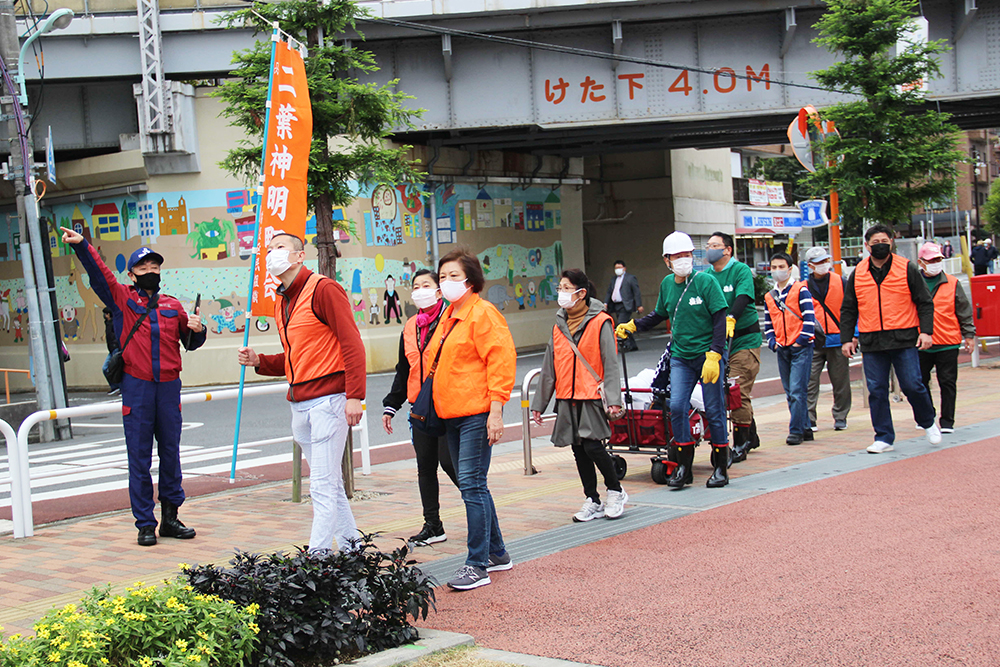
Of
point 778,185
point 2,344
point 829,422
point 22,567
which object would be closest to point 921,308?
point 829,422

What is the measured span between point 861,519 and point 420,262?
17.1m

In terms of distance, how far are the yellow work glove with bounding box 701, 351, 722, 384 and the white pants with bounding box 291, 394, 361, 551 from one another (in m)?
3.16

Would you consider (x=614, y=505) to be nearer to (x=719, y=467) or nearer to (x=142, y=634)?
(x=719, y=467)

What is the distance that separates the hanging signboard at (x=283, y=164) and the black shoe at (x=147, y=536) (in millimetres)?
1682

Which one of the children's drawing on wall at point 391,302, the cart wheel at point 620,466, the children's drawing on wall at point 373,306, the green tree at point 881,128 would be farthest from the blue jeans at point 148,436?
the children's drawing on wall at point 391,302

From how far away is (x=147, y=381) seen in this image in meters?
6.96

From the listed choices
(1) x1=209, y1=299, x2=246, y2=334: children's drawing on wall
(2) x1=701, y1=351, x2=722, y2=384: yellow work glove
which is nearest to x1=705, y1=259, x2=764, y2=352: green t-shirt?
(2) x1=701, y1=351, x2=722, y2=384: yellow work glove

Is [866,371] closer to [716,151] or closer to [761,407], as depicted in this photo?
[761,407]

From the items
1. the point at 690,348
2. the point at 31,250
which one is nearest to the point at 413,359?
the point at 690,348

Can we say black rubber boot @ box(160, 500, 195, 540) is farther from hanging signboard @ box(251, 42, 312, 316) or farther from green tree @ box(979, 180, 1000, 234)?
green tree @ box(979, 180, 1000, 234)

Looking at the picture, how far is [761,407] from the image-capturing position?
1370 cm

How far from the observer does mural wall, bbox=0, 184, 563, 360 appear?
20547 mm

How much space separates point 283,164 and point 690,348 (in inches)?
132

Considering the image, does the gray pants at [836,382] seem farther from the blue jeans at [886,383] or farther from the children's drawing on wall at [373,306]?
the children's drawing on wall at [373,306]
